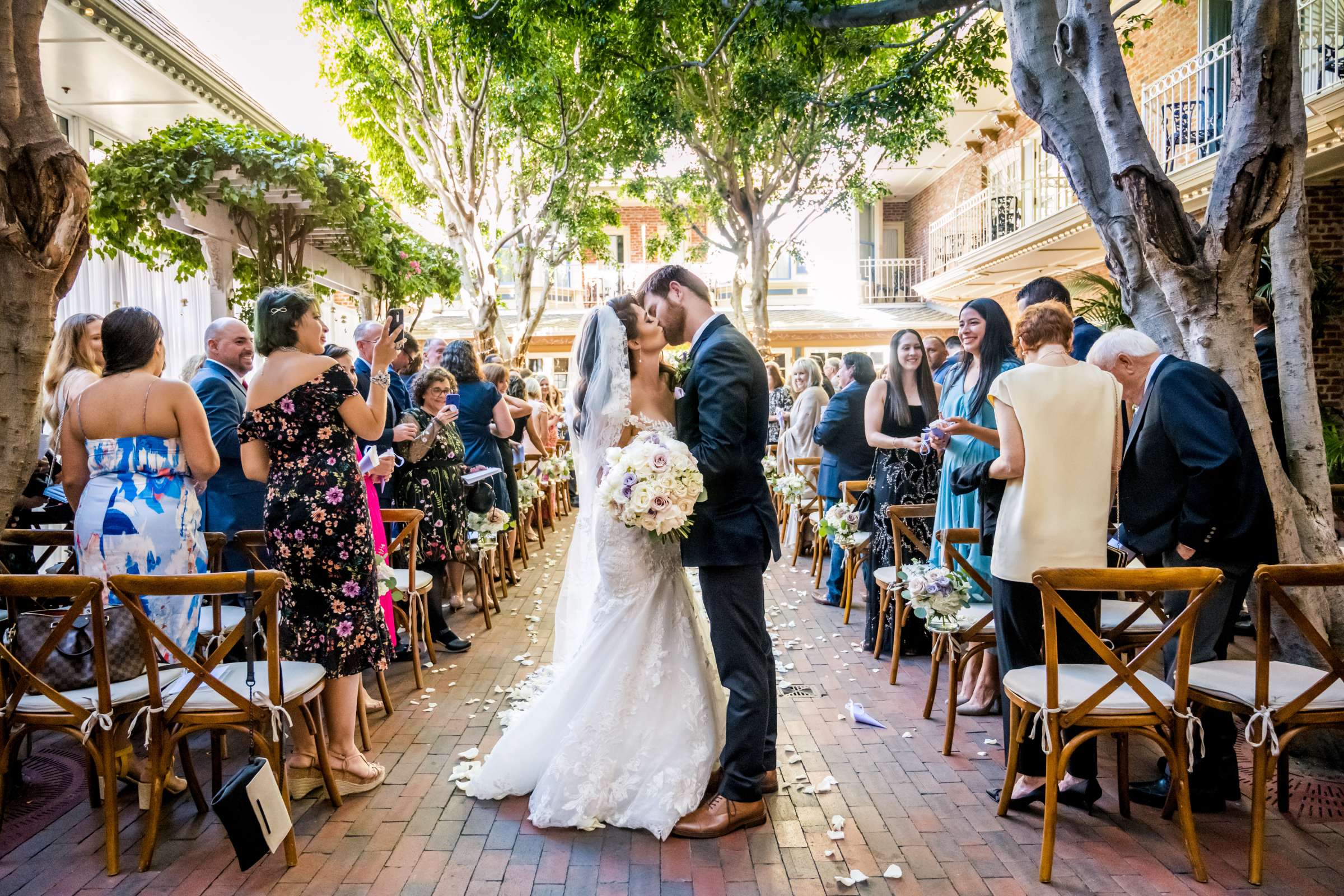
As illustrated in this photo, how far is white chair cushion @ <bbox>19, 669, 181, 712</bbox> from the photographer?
3.12 m

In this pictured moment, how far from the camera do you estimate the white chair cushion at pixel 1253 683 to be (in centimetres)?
298

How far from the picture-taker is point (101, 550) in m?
3.50

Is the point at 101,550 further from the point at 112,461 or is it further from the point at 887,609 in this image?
the point at 887,609

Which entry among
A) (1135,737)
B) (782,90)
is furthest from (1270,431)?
(782,90)

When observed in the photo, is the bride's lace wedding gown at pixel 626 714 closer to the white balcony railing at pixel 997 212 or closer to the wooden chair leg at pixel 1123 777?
the wooden chair leg at pixel 1123 777

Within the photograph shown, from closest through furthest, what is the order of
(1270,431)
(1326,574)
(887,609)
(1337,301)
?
(1326,574) < (1270,431) < (887,609) < (1337,301)

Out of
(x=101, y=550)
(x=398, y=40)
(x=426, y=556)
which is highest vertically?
(x=398, y=40)

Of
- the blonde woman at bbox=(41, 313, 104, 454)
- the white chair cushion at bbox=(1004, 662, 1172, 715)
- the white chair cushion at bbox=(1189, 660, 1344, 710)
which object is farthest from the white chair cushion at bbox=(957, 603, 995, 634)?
the blonde woman at bbox=(41, 313, 104, 454)

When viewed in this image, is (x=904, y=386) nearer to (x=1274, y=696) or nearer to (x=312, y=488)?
(x=1274, y=696)

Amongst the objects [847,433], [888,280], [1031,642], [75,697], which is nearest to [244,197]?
[75,697]

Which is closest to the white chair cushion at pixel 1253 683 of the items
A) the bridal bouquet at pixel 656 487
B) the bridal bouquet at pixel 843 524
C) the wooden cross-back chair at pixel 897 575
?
the wooden cross-back chair at pixel 897 575

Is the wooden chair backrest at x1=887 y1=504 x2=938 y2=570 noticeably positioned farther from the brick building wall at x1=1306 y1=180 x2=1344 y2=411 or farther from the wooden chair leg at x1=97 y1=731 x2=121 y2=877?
the brick building wall at x1=1306 y1=180 x2=1344 y2=411

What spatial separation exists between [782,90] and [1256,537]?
762 cm

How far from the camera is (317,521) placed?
3.50 m
